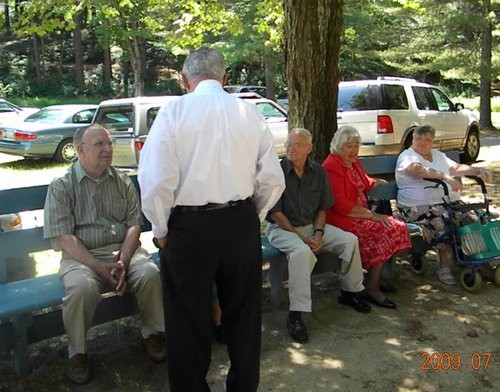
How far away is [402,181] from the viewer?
517 centimetres

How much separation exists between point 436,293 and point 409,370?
1380mm

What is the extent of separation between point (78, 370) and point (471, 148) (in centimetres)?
1122

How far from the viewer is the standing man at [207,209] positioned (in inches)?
97.7

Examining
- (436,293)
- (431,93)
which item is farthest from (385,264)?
(431,93)

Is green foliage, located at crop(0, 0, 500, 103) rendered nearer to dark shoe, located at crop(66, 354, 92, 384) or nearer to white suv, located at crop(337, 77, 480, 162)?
white suv, located at crop(337, 77, 480, 162)

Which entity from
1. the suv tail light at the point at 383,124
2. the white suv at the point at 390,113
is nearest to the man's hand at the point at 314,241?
the white suv at the point at 390,113

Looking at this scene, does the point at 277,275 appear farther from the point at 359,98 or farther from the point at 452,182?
the point at 359,98

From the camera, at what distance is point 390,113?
33.9ft

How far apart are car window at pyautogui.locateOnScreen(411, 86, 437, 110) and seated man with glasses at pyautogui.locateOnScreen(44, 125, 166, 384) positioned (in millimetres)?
8879

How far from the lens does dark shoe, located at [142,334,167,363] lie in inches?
138

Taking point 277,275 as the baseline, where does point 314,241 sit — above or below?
above

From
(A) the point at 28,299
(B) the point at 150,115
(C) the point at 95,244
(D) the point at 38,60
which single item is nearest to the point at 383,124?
(B) the point at 150,115

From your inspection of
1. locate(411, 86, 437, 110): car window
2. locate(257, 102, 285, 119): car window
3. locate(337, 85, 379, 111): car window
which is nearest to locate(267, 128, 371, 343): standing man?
locate(337, 85, 379, 111): car window

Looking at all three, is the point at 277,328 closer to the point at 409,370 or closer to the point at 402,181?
the point at 409,370
